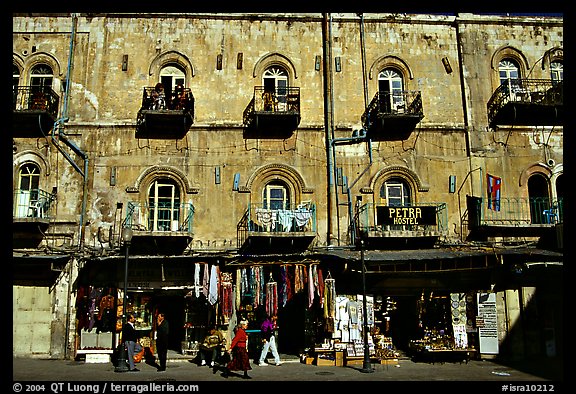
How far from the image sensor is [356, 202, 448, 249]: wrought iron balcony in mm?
21125

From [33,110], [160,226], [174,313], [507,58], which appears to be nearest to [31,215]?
[33,110]

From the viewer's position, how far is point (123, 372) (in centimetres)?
1673

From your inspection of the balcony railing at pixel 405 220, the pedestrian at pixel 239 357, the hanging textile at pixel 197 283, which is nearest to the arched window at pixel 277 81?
the balcony railing at pixel 405 220

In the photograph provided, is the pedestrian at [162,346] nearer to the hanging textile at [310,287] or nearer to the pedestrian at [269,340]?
the pedestrian at [269,340]

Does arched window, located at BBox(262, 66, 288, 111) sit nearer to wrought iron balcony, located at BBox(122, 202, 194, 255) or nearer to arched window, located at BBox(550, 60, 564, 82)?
wrought iron balcony, located at BBox(122, 202, 194, 255)

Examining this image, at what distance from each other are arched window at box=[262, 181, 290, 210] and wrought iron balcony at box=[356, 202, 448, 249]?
10.1 ft

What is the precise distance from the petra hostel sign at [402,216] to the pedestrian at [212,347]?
285 inches

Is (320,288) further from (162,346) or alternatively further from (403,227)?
(162,346)

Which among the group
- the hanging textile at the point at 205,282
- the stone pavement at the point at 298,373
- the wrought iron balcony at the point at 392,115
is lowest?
the stone pavement at the point at 298,373

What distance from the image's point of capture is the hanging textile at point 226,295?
20.4 meters

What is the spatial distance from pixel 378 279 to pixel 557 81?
11.4 meters

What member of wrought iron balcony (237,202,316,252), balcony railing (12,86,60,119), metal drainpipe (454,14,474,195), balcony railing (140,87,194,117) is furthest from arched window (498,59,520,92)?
balcony railing (12,86,60,119)

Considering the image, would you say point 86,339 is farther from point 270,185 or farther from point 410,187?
point 410,187

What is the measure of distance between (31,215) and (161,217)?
15.8 ft
